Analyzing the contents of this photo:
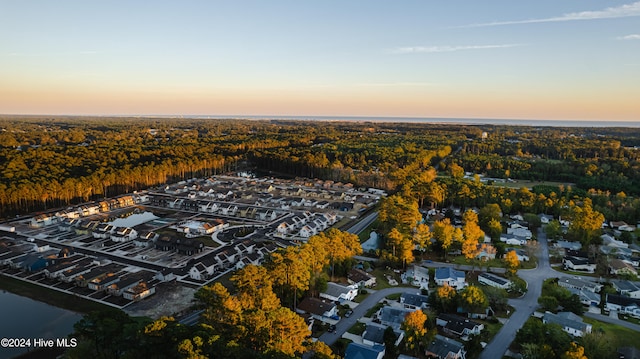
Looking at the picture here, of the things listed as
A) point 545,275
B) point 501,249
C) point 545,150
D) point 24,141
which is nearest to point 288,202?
point 501,249

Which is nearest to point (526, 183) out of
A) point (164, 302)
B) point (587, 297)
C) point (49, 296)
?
point (587, 297)

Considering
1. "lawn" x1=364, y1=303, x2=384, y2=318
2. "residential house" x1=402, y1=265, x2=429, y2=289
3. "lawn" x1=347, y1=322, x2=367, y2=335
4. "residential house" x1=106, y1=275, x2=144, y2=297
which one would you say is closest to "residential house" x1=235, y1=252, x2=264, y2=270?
"residential house" x1=106, y1=275, x2=144, y2=297

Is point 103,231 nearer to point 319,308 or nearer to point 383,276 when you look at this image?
point 319,308

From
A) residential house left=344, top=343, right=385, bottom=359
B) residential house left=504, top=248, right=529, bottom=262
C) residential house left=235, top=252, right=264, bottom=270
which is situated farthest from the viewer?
residential house left=504, top=248, right=529, bottom=262

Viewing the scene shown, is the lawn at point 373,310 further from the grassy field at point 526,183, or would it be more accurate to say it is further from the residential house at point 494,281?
the grassy field at point 526,183

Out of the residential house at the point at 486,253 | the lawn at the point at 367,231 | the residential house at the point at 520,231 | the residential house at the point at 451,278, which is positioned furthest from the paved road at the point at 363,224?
the residential house at the point at 520,231

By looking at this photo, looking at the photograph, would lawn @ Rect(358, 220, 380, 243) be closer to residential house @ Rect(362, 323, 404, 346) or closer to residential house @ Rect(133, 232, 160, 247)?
residential house @ Rect(362, 323, 404, 346)
